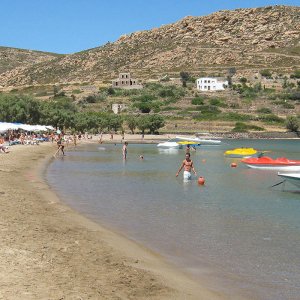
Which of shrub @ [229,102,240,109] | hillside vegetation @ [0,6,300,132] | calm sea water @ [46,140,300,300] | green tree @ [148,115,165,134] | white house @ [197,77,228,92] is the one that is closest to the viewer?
calm sea water @ [46,140,300,300]

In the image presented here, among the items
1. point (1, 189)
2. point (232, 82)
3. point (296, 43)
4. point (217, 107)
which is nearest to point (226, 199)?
point (1, 189)

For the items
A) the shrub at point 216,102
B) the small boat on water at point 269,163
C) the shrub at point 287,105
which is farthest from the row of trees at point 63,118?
the small boat on water at point 269,163

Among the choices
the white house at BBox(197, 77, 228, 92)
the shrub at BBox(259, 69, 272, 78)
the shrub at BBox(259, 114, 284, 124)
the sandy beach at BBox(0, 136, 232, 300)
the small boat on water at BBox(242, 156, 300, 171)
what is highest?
the shrub at BBox(259, 69, 272, 78)

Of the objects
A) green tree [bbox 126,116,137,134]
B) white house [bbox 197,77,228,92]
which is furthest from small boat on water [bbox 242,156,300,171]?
white house [bbox 197,77,228,92]

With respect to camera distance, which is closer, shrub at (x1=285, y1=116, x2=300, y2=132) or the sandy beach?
the sandy beach

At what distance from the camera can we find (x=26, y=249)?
32.6ft

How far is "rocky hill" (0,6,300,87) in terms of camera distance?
151 meters

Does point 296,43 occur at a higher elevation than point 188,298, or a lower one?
higher

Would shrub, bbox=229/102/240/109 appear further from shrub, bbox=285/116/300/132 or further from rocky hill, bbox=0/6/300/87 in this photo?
rocky hill, bbox=0/6/300/87

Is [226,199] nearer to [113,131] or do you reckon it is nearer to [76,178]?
[76,178]

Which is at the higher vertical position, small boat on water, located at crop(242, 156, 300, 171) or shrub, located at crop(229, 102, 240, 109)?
shrub, located at crop(229, 102, 240, 109)

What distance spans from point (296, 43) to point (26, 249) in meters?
160

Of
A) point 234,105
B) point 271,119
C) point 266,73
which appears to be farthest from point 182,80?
point 271,119

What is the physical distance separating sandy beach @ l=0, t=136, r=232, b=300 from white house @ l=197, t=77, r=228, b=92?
108m
